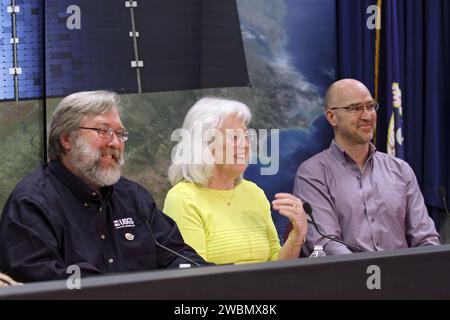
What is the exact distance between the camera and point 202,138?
2.73 meters

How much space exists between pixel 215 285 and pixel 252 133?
2534 mm

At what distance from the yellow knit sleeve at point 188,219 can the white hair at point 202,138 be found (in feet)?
0.38

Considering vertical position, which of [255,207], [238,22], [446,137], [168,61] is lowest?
[255,207]

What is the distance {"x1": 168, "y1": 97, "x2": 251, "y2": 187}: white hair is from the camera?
8.84 ft

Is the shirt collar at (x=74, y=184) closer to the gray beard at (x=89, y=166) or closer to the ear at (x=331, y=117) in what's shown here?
the gray beard at (x=89, y=166)

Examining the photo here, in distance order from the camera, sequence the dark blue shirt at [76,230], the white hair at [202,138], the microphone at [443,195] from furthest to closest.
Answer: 1. the microphone at [443,195]
2. the white hair at [202,138]
3. the dark blue shirt at [76,230]

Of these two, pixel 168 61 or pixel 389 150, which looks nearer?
pixel 168 61

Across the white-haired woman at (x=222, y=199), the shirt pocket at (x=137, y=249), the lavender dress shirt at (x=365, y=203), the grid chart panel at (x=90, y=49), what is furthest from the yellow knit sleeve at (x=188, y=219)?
the grid chart panel at (x=90, y=49)

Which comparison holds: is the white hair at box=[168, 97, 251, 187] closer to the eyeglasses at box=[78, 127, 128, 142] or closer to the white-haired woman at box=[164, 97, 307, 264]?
the white-haired woman at box=[164, 97, 307, 264]

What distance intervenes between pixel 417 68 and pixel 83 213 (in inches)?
88.5

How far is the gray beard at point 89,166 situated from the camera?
7.59 feet

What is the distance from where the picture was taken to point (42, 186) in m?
2.16
